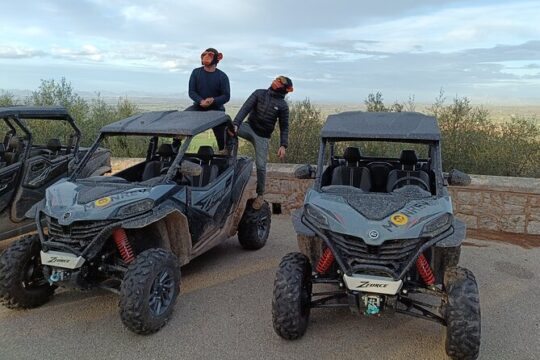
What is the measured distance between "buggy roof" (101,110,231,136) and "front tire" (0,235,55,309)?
4.61ft

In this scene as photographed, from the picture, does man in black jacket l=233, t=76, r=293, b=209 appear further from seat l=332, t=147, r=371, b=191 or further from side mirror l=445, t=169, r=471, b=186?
side mirror l=445, t=169, r=471, b=186

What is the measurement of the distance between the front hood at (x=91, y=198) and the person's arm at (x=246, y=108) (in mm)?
2124

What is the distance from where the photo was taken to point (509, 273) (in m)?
6.00

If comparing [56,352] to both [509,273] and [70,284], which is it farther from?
[509,273]

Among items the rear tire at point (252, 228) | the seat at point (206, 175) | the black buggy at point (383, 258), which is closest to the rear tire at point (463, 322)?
the black buggy at point (383, 258)

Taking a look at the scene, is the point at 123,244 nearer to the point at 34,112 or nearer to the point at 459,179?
the point at 34,112

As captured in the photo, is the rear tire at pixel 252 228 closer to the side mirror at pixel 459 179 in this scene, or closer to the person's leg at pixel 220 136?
the person's leg at pixel 220 136

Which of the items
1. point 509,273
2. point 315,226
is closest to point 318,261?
point 315,226

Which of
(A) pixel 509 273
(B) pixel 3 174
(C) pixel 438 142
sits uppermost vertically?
(C) pixel 438 142

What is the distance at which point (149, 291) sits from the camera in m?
4.16

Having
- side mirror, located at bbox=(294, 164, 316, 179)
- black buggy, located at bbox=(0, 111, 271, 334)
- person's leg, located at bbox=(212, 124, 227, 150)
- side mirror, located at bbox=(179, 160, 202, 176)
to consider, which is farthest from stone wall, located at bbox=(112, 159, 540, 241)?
side mirror, located at bbox=(179, 160, 202, 176)

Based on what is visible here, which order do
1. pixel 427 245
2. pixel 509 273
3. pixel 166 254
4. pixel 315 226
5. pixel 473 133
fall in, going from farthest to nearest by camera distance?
1. pixel 473 133
2. pixel 509 273
3. pixel 166 254
4. pixel 315 226
5. pixel 427 245

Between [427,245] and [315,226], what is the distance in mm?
870

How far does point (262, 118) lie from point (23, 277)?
349 centimetres
